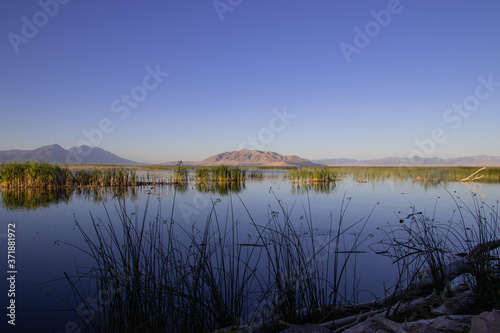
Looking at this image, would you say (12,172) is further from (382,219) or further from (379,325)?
(379,325)

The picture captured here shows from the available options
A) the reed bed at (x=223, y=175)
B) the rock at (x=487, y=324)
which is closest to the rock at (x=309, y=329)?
the rock at (x=487, y=324)

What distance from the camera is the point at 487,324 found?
171 cm

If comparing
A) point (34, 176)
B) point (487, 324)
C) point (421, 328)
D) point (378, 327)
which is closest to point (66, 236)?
point (378, 327)

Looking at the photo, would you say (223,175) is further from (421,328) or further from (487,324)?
(487,324)

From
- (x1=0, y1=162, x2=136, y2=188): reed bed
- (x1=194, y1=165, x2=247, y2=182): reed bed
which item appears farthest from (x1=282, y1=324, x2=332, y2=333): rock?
(x1=194, y1=165, x2=247, y2=182): reed bed

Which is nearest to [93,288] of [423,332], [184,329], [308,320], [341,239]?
[184,329]

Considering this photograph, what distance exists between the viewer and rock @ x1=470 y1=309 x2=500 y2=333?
5.48 feet

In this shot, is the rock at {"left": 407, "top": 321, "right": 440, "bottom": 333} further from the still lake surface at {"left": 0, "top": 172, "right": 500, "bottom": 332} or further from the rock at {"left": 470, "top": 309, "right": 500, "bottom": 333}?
the still lake surface at {"left": 0, "top": 172, "right": 500, "bottom": 332}

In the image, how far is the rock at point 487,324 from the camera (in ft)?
5.48

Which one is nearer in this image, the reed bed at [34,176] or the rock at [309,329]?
the rock at [309,329]

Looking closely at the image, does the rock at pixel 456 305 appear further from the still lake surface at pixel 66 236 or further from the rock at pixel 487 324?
the still lake surface at pixel 66 236

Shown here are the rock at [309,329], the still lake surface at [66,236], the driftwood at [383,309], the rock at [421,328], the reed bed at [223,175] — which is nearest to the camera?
the rock at [421,328]

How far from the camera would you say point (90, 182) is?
58.0 ft

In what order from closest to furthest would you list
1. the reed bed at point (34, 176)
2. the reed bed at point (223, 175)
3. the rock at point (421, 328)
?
the rock at point (421, 328)
the reed bed at point (34, 176)
the reed bed at point (223, 175)
